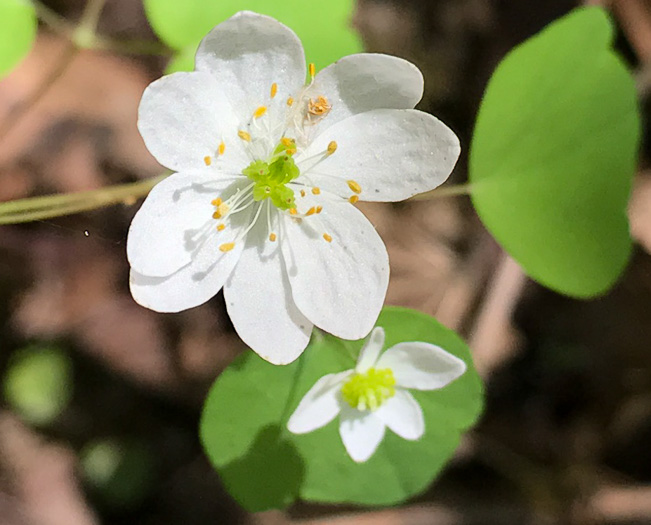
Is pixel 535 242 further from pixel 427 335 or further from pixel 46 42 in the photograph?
pixel 46 42

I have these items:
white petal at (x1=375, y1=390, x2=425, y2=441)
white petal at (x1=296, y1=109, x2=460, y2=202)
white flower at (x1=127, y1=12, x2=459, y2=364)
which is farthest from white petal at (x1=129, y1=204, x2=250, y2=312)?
white petal at (x1=375, y1=390, x2=425, y2=441)

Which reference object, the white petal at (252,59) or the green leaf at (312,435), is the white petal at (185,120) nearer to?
the white petal at (252,59)

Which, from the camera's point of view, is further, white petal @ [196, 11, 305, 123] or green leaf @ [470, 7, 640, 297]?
green leaf @ [470, 7, 640, 297]

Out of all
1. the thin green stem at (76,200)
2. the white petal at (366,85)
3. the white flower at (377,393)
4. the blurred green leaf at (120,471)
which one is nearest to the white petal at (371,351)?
the white flower at (377,393)

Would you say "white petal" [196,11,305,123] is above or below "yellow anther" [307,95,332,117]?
above

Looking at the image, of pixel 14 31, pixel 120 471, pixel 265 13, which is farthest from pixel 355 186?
pixel 120 471

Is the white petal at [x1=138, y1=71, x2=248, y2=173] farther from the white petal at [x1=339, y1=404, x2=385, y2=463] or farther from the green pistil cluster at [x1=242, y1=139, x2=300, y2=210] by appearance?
the white petal at [x1=339, y1=404, x2=385, y2=463]
